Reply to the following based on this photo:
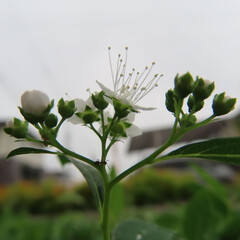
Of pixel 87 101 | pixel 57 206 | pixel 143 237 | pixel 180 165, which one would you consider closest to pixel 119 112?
pixel 87 101

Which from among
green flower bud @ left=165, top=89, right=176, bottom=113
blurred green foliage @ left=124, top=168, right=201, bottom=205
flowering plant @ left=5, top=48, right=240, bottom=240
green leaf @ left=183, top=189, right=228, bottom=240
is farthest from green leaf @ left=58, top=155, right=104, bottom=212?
blurred green foliage @ left=124, top=168, right=201, bottom=205

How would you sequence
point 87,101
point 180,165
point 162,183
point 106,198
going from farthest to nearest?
point 180,165 < point 162,183 < point 87,101 < point 106,198

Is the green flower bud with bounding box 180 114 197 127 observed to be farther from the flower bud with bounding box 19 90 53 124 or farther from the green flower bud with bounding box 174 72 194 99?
the flower bud with bounding box 19 90 53 124

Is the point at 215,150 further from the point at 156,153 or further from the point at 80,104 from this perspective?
the point at 80,104

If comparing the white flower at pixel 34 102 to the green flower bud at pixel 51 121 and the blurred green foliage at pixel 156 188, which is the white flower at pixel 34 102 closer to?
the green flower bud at pixel 51 121

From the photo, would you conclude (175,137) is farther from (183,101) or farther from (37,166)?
(37,166)

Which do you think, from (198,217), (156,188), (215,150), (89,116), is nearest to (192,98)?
(215,150)

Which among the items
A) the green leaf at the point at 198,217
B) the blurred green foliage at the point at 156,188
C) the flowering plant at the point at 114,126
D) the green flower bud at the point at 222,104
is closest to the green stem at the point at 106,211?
the flowering plant at the point at 114,126
